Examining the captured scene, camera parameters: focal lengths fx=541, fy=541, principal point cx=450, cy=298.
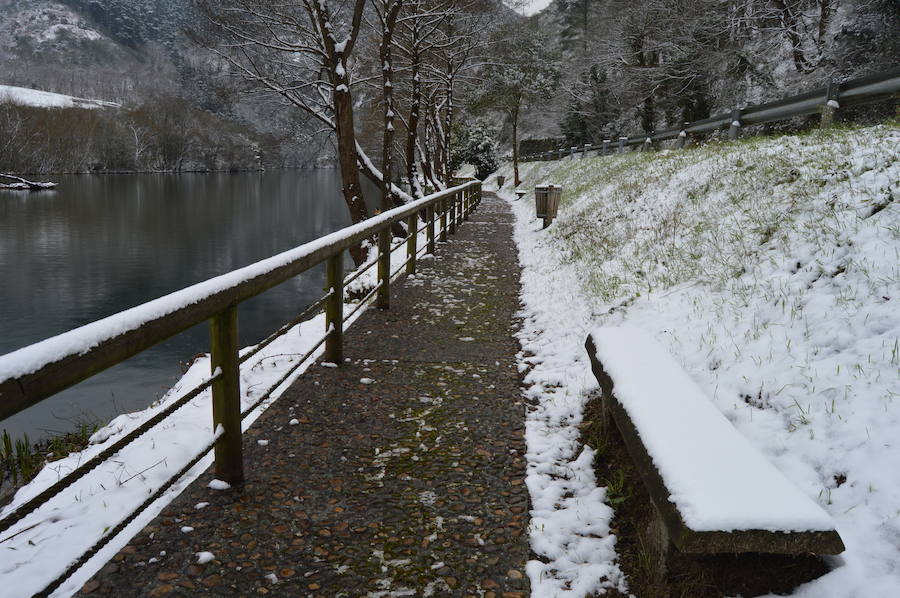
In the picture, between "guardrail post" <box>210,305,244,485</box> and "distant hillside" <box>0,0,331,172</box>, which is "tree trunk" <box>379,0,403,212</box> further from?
"guardrail post" <box>210,305,244,485</box>

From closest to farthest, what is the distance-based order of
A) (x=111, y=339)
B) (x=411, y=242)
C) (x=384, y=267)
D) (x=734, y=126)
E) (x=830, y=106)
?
(x=111, y=339) → (x=384, y=267) → (x=411, y=242) → (x=830, y=106) → (x=734, y=126)

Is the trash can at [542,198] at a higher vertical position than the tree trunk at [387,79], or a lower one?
lower

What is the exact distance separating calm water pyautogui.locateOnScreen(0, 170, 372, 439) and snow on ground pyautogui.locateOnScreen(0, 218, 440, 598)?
5.85 m

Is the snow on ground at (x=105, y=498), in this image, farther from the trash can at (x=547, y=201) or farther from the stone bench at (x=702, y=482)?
the trash can at (x=547, y=201)

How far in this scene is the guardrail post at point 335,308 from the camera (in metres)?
4.52

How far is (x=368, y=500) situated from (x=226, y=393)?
3.25 feet

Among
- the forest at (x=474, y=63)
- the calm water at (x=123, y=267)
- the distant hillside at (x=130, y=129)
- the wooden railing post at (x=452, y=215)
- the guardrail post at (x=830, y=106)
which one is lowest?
the calm water at (x=123, y=267)

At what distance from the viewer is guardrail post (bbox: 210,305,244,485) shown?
2.79 meters

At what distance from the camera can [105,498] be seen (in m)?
3.23

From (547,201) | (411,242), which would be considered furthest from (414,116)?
(411,242)

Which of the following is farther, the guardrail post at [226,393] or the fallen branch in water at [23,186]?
the fallen branch in water at [23,186]

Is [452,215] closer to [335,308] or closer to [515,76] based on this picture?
[335,308]

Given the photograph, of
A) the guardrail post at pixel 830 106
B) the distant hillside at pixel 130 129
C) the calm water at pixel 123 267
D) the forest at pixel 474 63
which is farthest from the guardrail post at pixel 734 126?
the distant hillside at pixel 130 129

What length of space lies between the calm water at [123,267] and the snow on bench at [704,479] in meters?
9.47
